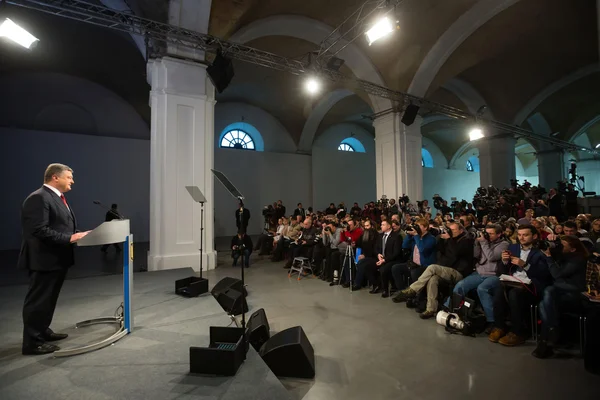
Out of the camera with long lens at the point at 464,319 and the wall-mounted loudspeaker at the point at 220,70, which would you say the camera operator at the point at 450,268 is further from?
the wall-mounted loudspeaker at the point at 220,70

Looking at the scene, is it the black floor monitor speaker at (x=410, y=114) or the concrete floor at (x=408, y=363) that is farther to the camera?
the black floor monitor speaker at (x=410, y=114)

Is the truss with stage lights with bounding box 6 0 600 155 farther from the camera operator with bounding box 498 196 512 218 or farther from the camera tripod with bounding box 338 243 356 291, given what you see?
the camera tripod with bounding box 338 243 356 291

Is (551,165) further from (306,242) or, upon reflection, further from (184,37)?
(184,37)

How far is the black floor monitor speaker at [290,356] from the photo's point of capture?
2.48 metres

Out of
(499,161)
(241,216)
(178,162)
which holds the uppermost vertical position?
(499,161)

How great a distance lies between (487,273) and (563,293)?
790mm

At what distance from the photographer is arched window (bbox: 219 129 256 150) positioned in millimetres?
13781

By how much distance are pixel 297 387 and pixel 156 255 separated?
449 centimetres

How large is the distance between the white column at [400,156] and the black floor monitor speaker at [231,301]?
746 cm

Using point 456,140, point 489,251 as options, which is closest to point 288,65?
point 489,251

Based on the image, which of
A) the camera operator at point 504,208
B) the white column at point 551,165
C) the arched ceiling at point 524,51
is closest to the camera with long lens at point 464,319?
the camera operator at point 504,208

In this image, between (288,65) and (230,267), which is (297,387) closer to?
(230,267)

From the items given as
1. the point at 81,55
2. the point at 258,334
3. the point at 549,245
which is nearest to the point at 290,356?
the point at 258,334

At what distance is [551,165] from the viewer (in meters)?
15.5
